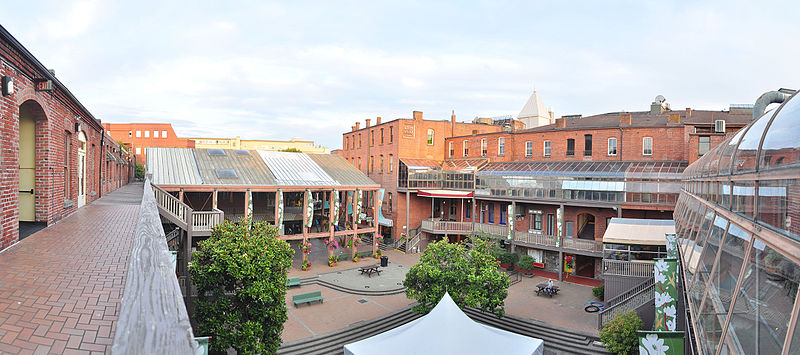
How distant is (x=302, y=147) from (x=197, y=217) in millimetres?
72132

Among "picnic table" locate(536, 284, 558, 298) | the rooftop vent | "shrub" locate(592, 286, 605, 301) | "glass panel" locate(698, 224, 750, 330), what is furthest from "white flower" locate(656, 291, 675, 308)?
the rooftop vent

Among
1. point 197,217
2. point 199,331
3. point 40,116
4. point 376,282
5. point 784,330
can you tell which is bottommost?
point 376,282

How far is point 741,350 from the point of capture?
11.1ft

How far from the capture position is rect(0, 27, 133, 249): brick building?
7.11m

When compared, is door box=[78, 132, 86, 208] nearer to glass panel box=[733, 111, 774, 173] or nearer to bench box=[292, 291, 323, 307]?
bench box=[292, 291, 323, 307]

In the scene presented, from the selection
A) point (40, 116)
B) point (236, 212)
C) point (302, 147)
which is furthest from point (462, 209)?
point (302, 147)

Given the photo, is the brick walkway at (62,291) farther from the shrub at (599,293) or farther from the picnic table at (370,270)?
the shrub at (599,293)

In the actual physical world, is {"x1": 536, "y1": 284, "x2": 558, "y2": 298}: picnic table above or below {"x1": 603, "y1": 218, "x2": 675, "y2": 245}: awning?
below

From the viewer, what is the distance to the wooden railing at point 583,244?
24781 millimetres

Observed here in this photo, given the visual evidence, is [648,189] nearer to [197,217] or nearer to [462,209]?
[462,209]

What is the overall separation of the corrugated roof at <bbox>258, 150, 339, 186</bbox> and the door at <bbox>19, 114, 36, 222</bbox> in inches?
664

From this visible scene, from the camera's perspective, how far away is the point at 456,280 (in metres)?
16.3

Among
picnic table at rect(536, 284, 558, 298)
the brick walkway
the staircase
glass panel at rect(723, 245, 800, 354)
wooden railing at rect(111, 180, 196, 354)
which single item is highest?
wooden railing at rect(111, 180, 196, 354)

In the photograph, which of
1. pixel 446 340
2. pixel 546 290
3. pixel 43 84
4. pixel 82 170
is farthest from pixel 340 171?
pixel 43 84
